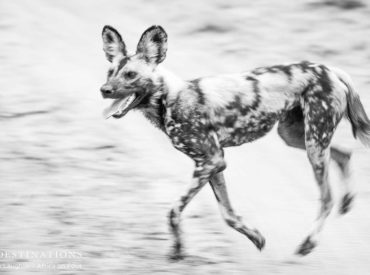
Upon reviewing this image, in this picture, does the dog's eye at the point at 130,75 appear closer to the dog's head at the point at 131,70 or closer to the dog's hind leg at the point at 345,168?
the dog's head at the point at 131,70

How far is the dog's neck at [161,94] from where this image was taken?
557 cm

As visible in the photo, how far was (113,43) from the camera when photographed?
5.61 metres

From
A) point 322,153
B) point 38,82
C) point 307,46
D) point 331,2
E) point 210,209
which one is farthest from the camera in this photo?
point 331,2

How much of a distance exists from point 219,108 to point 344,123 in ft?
10.4

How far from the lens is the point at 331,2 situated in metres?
11.2

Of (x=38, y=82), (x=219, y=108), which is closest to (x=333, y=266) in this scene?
(x=219, y=108)

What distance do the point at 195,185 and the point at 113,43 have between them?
1.08 meters

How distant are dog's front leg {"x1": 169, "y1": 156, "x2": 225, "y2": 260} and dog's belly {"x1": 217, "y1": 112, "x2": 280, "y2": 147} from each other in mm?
188

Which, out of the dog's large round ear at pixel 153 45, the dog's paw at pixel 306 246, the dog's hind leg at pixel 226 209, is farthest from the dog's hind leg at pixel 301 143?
the dog's large round ear at pixel 153 45

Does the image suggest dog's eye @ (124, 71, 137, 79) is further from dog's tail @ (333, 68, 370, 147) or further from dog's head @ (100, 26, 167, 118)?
dog's tail @ (333, 68, 370, 147)

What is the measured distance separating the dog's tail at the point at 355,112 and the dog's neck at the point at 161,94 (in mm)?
1165

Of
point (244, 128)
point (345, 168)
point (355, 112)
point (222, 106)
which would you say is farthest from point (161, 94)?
point (345, 168)

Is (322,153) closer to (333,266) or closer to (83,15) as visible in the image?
(333,266)

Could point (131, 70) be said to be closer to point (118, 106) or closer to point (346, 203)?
point (118, 106)
